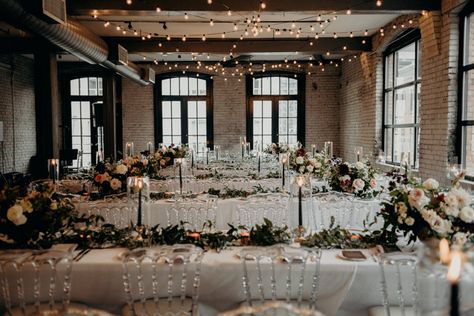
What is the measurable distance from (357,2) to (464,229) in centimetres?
506

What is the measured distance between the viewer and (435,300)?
2.55 metres

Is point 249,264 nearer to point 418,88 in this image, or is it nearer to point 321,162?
point 321,162

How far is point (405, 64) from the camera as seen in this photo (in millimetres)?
9688

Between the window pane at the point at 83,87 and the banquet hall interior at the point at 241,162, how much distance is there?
Result: 41 millimetres

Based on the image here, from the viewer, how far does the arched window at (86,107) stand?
15.1 metres

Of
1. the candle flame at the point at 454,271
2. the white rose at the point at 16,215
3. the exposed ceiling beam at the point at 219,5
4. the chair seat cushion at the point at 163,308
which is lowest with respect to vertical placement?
the chair seat cushion at the point at 163,308


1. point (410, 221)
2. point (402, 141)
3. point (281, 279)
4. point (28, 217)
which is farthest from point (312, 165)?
point (28, 217)

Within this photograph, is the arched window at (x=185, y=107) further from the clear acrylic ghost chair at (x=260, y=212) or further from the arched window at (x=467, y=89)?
the clear acrylic ghost chair at (x=260, y=212)

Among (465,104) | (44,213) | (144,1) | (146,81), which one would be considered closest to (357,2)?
(465,104)

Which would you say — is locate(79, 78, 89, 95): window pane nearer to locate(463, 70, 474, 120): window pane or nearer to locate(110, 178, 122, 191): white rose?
locate(110, 178, 122, 191): white rose

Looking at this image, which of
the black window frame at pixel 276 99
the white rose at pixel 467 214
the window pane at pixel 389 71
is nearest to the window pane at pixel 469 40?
the window pane at pixel 389 71

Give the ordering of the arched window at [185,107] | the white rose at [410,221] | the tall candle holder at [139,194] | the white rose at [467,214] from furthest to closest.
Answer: the arched window at [185,107], the tall candle holder at [139,194], the white rose at [410,221], the white rose at [467,214]

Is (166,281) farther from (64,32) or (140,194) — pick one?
(64,32)

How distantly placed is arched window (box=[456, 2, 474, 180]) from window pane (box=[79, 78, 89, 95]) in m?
11.4
